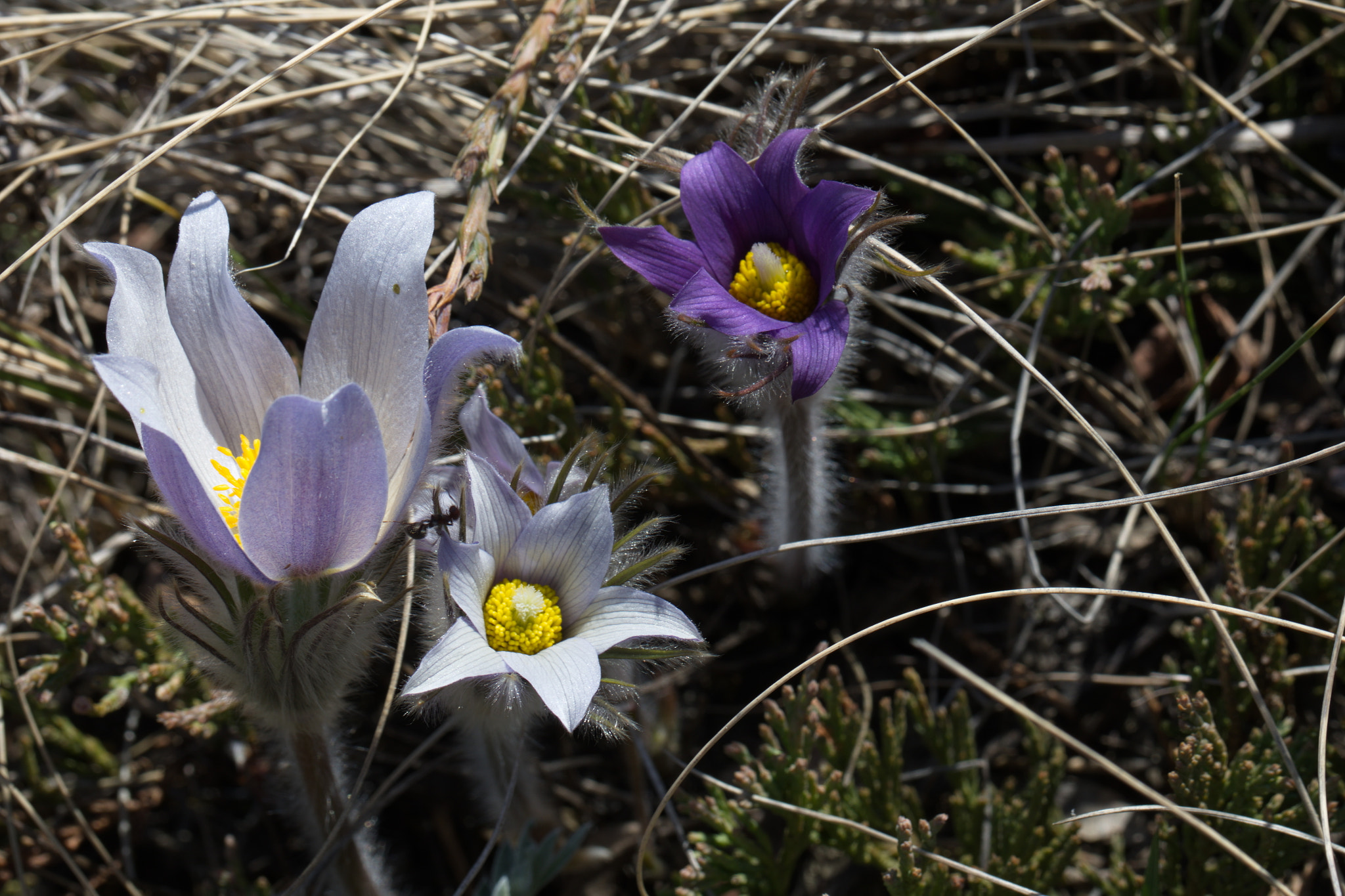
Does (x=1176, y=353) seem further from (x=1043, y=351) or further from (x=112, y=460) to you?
(x=112, y=460)

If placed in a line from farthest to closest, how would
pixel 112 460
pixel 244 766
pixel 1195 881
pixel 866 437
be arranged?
1. pixel 112 460
2. pixel 866 437
3. pixel 244 766
4. pixel 1195 881

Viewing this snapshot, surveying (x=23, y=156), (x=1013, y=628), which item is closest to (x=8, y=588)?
(x=23, y=156)

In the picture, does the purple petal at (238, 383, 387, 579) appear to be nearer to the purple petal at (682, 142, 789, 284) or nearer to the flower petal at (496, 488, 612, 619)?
the flower petal at (496, 488, 612, 619)

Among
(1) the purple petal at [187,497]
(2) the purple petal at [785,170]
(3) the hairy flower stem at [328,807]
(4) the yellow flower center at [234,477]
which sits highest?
(2) the purple petal at [785,170]

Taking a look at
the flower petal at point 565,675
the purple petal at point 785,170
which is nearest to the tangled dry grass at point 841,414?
the purple petal at point 785,170

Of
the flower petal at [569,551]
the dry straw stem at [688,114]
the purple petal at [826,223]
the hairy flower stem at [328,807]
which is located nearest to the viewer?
the flower petal at [569,551]

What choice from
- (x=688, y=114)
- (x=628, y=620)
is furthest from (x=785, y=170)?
(x=628, y=620)

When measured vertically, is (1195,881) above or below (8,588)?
below

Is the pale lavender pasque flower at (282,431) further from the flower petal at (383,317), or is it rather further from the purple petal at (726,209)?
the purple petal at (726,209)
